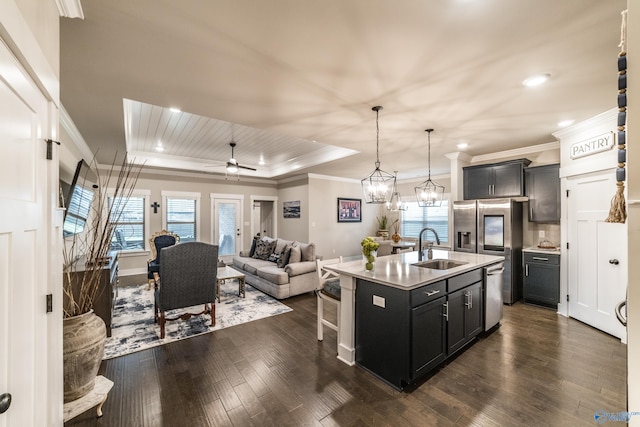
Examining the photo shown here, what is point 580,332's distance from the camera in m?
3.26

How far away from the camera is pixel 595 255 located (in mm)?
3426

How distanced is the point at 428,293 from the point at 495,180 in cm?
358

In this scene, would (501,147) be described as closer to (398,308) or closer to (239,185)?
(398,308)

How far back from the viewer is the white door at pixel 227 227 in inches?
289

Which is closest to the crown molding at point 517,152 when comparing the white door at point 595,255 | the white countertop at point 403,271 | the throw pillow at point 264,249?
the white door at point 595,255

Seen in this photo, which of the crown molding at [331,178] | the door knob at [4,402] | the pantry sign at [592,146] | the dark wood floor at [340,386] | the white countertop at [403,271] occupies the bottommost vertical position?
the dark wood floor at [340,386]

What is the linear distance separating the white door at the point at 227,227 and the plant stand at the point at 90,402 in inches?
213

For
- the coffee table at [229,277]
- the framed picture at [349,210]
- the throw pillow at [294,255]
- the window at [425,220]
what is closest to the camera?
the coffee table at [229,277]

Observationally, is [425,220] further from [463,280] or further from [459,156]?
[463,280]

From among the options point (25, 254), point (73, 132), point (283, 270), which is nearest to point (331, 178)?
point (283, 270)

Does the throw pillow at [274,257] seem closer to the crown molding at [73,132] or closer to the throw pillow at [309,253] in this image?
the throw pillow at [309,253]

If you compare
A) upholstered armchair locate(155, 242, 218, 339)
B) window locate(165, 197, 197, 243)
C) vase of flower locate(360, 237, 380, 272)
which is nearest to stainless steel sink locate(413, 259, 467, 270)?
vase of flower locate(360, 237, 380, 272)

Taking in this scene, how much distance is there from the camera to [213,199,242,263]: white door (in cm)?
734

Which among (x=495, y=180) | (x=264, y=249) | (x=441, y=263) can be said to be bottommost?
(x=264, y=249)
